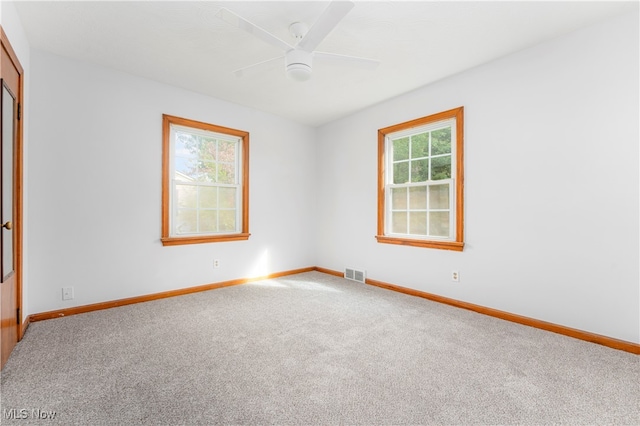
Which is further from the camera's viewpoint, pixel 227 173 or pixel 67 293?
pixel 227 173

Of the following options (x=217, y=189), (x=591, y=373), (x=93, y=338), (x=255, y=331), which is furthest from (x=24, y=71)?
(x=591, y=373)

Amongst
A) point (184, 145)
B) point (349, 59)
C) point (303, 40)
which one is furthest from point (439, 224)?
point (184, 145)

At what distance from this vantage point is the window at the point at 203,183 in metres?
3.59

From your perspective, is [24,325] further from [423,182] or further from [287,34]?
[423,182]

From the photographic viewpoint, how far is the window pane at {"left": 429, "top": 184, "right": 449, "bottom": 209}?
341cm

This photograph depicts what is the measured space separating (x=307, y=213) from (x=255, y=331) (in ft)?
8.87

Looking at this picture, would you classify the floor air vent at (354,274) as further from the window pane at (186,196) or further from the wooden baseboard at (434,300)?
the window pane at (186,196)

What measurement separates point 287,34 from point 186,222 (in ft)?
8.37

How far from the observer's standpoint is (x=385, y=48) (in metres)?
2.69

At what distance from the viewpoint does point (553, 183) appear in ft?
8.42

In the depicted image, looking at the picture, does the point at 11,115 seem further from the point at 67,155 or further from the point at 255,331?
the point at 255,331

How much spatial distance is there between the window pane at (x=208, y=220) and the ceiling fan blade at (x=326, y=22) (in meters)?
2.59

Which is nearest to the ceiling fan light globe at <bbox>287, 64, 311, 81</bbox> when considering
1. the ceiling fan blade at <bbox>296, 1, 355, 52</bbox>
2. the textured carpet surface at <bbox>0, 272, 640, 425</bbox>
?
the ceiling fan blade at <bbox>296, 1, 355, 52</bbox>

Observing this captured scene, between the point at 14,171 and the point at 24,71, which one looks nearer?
the point at 14,171
